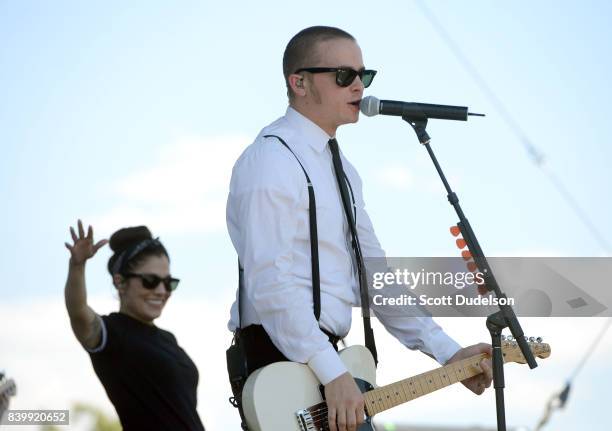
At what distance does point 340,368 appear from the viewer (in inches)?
124

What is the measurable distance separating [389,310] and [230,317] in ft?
2.04

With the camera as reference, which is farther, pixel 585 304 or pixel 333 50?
pixel 585 304

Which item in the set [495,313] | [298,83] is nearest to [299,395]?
[495,313]

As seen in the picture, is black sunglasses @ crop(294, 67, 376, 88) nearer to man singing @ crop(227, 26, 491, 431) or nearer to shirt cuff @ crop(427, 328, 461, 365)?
man singing @ crop(227, 26, 491, 431)

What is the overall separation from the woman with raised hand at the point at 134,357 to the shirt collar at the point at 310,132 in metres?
0.75

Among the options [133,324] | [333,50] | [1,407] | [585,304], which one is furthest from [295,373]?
[585,304]

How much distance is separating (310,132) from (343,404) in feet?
3.13

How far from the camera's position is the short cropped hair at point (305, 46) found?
11.4 ft

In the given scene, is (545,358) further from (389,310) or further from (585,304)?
(389,310)

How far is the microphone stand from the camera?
3.14 metres

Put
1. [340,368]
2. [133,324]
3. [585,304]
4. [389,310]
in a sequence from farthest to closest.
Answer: [585,304]
[389,310]
[133,324]
[340,368]

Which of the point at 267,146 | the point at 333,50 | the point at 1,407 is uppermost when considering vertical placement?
the point at 333,50

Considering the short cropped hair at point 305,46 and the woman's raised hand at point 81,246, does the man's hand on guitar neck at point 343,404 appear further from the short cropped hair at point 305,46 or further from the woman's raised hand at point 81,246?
the short cropped hair at point 305,46

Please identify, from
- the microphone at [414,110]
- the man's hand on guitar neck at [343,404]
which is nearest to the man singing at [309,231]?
the man's hand on guitar neck at [343,404]
